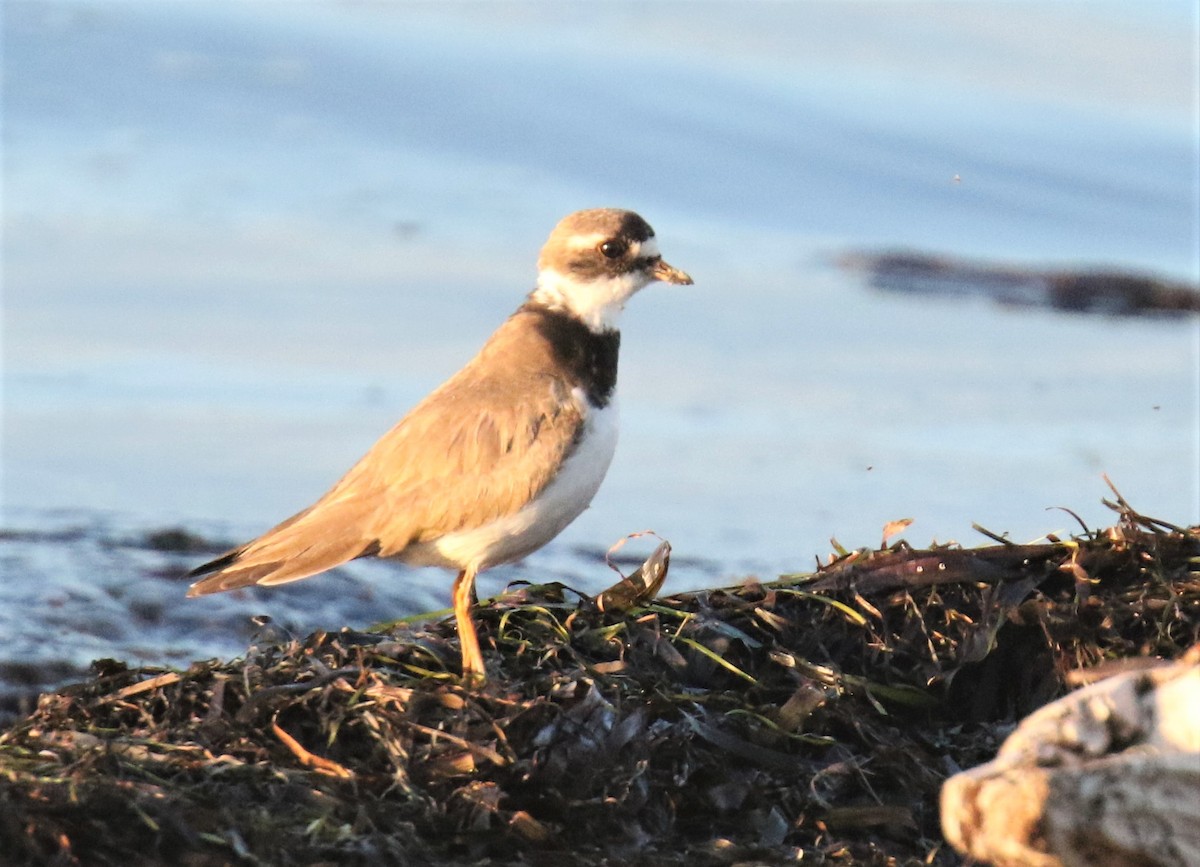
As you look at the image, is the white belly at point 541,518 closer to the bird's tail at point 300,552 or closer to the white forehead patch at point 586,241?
the bird's tail at point 300,552

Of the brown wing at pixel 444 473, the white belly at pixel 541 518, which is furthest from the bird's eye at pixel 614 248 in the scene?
the white belly at pixel 541 518

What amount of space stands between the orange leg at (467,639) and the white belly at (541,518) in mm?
263

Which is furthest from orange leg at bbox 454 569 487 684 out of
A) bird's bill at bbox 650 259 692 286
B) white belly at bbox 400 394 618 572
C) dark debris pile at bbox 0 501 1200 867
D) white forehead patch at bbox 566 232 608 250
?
bird's bill at bbox 650 259 692 286

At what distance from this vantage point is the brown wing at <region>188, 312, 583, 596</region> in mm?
5055

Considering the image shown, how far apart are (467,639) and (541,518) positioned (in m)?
0.64

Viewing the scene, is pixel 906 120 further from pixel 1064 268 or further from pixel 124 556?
pixel 124 556

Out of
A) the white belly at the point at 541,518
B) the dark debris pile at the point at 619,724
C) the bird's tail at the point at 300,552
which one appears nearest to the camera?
the dark debris pile at the point at 619,724

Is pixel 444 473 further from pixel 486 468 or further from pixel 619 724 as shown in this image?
pixel 619 724

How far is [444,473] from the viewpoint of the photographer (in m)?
5.12

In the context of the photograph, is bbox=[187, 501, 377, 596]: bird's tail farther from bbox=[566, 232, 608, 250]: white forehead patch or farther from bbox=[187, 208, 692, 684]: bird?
bbox=[566, 232, 608, 250]: white forehead patch

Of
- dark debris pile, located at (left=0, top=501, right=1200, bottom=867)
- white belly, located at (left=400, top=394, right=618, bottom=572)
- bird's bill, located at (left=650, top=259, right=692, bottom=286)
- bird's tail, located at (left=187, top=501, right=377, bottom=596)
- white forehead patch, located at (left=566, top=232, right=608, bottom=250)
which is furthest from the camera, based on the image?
bird's bill, located at (left=650, top=259, right=692, bottom=286)

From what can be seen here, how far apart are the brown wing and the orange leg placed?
35 cm

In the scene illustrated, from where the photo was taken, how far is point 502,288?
12.0 m

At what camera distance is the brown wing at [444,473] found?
5055mm
